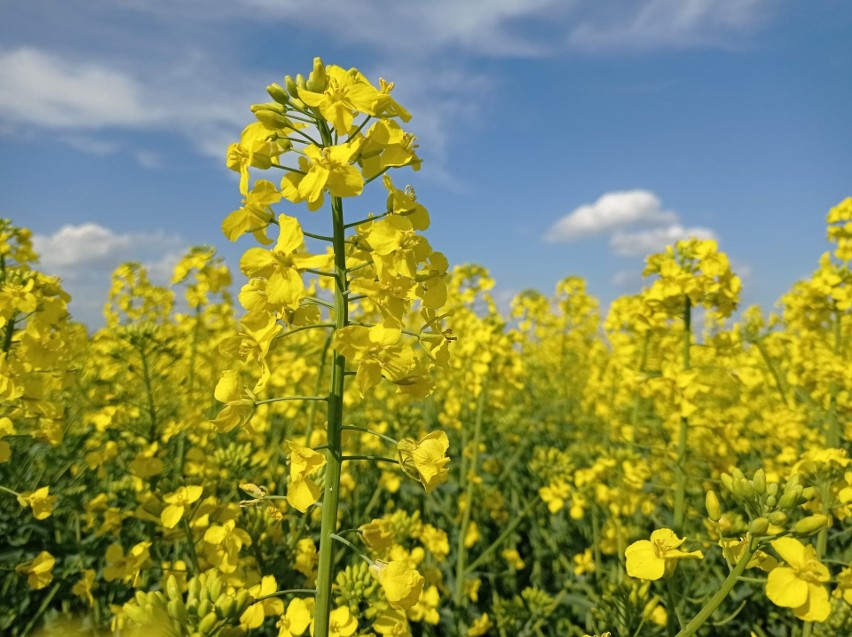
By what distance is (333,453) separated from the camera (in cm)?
157

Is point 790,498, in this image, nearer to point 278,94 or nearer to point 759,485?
point 759,485

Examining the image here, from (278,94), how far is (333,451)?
1045 mm

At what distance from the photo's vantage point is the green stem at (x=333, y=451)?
59.5 inches

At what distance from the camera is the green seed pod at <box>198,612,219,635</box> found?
139cm

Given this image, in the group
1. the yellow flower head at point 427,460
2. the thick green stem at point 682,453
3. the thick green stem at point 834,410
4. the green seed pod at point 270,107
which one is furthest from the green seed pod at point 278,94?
the thick green stem at point 834,410

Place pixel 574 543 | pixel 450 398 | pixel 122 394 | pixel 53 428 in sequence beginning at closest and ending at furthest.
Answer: pixel 53 428
pixel 122 394
pixel 574 543
pixel 450 398

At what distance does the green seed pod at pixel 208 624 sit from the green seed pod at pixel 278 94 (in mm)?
1391

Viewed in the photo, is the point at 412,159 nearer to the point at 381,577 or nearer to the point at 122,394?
the point at 381,577

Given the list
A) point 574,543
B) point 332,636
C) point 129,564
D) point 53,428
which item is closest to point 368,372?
point 332,636

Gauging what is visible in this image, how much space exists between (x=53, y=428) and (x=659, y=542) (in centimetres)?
294

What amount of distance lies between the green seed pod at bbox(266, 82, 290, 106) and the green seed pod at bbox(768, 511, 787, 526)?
5.82 ft

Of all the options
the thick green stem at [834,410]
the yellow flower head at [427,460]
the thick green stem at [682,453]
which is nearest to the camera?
the yellow flower head at [427,460]

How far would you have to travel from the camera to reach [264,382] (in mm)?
1654

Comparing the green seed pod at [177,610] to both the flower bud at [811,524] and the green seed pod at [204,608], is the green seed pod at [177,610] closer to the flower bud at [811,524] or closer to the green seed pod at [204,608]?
the green seed pod at [204,608]
